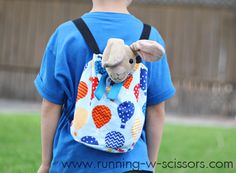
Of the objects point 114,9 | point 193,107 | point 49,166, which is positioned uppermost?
point 114,9

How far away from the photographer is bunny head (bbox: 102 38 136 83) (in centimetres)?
228

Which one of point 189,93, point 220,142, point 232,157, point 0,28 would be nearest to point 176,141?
point 220,142

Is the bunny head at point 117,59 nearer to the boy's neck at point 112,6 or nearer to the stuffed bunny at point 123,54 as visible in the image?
the stuffed bunny at point 123,54

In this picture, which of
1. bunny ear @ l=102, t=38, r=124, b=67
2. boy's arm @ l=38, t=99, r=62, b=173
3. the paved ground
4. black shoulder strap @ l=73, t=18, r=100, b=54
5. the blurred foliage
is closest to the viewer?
bunny ear @ l=102, t=38, r=124, b=67

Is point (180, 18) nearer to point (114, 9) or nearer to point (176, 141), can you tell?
point (176, 141)

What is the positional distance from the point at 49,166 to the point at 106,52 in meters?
0.61

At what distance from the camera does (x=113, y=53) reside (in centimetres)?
228

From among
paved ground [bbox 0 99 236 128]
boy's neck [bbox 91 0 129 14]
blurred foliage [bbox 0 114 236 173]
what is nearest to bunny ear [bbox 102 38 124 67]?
boy's neck [bbox 91 0 129 14]

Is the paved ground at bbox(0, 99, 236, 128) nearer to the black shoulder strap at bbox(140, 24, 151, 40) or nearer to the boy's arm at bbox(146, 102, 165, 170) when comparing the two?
the boy's arm at bbox(146, 102, 165, 170)

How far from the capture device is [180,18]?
12.9 meters

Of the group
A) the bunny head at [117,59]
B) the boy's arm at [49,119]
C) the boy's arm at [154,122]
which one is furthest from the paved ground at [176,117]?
the bunny head at [117,59]

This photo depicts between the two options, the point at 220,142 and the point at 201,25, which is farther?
the point at 201,25

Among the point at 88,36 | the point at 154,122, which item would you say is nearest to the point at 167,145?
the point at 154,122

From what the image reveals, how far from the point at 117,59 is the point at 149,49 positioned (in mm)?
121
